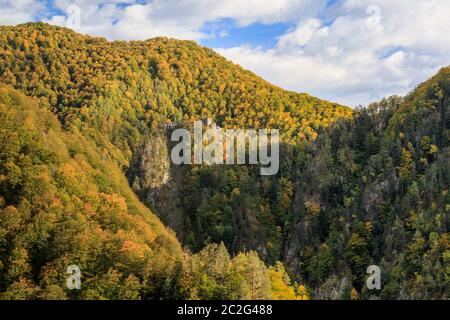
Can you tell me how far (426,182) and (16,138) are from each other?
117 metres

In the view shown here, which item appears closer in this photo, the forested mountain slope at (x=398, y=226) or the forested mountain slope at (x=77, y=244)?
the forested mountain slope at (x=77, y=244)

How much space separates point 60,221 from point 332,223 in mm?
119112

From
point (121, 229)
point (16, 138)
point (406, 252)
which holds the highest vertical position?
point (16, 138)

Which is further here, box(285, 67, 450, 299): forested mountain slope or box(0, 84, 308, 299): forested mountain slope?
box(285, 67, 450, 299): forested mountain slope

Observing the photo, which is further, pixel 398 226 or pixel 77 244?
pixel 398 226

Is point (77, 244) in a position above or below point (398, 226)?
above

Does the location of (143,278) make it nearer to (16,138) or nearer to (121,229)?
(121,229)
